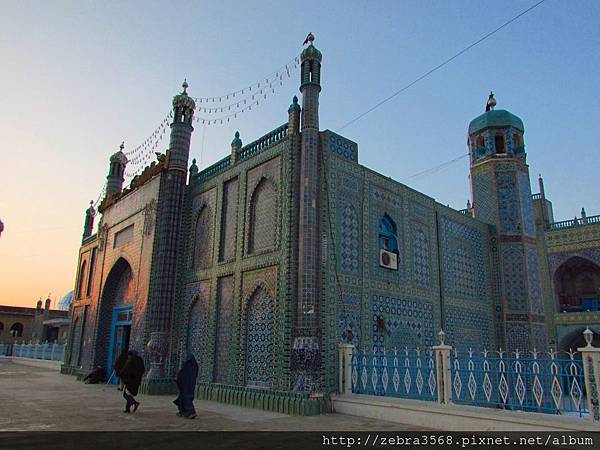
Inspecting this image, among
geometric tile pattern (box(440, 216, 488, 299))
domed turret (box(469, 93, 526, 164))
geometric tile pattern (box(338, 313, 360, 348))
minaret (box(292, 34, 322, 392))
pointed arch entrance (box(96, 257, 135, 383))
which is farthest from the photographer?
domed turret (box(469, 93, 526, 164))

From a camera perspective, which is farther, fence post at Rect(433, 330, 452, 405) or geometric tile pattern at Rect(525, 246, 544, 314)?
geometric tile pattern at Rect(525, 246, 544, 314)

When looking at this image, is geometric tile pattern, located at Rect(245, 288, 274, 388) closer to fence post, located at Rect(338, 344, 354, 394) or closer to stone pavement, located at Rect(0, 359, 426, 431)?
stone pavement, located at Rect(0, 359, 426, 431)

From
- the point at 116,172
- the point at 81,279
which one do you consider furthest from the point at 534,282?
the point at 81,279

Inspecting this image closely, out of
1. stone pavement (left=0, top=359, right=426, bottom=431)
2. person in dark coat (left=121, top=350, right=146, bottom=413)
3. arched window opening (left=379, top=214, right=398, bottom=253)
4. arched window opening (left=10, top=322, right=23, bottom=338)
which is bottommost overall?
stone pavement (left=0, top=359, right=426, bottom=431)

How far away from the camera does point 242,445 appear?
19.8 ft

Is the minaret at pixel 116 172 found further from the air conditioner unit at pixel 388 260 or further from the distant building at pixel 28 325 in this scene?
the distant building at pixel 28 325

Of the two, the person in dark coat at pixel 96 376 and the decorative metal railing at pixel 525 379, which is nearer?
the decorative metal railing at pixel 525 379

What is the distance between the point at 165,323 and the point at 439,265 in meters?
8.62

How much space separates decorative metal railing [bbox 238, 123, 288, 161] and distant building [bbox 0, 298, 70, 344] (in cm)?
4089

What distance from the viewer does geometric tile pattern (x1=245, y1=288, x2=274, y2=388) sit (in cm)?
1076

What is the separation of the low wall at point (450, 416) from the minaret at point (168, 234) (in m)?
6.28

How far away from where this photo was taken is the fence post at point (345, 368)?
9.95 meters

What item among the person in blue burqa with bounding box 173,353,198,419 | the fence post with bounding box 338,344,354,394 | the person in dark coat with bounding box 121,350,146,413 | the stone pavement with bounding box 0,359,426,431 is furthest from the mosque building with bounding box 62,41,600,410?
the person in dark coat with bounding box 121,350,146,413

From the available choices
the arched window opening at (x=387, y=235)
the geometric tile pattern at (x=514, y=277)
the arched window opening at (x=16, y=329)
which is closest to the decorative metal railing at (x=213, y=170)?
Answer: the arched window opening at (x=387, y=235)
